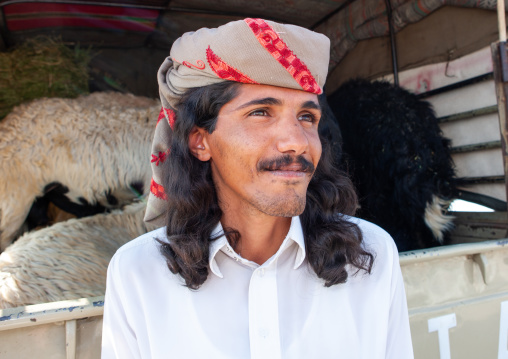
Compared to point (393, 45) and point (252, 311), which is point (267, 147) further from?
point (393, 45)

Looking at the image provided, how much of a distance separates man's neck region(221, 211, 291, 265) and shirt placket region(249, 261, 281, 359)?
0.47 ft

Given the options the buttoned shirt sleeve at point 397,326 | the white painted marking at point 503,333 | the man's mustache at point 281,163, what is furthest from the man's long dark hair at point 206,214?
the white painted marking at point 503,333

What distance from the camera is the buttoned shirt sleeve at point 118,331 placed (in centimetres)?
124

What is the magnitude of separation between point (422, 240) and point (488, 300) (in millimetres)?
954

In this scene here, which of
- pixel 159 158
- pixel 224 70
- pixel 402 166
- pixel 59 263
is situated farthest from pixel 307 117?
pixel 402 166

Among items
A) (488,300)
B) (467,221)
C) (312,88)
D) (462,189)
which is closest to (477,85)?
(462,189)

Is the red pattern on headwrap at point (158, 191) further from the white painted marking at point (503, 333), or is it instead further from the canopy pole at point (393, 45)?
the canopy pole at point (393, 45)

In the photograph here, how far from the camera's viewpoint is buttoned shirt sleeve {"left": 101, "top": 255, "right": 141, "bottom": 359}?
1236mm

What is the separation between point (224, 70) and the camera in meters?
1.28

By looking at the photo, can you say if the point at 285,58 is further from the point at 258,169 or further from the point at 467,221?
the point at 467,221

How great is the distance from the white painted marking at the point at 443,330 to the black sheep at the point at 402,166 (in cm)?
99

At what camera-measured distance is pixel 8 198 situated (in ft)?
8.61

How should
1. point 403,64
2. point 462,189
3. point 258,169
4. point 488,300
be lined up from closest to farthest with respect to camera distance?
point 258,169, point 488,300, point 462,189, point 403,64

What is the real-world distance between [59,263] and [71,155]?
102 cm
